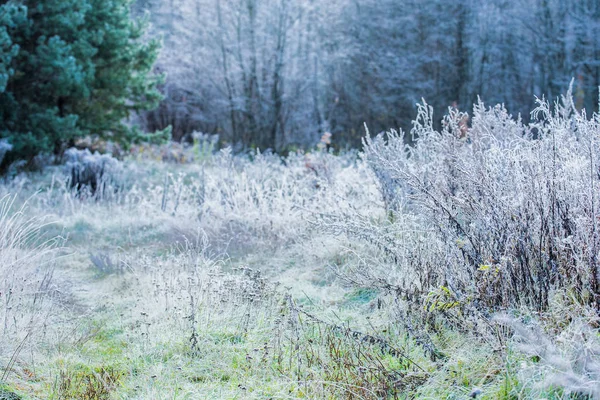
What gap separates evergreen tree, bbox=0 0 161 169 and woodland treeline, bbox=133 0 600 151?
343cm

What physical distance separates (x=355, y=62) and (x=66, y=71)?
7.84m

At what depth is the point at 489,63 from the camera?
1550cm

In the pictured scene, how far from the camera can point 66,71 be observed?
9.89 metres

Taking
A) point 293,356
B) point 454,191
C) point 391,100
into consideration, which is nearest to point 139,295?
point 293,356

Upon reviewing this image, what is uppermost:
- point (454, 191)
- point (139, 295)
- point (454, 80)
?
point (454, 80)

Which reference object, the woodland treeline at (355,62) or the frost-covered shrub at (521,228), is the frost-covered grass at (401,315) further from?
the woodland treeline at (355,62)

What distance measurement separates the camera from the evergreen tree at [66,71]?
9938 millimetres

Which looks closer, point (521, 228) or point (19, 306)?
point (521, 228)

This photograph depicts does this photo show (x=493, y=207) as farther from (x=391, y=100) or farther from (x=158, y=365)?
(x=391, y=100)

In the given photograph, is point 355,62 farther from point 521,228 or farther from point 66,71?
point 521,228

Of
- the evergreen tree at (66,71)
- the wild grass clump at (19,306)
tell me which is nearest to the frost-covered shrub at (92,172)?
the evergreen tree at (66,71)

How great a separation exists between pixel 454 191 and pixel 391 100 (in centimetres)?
1152

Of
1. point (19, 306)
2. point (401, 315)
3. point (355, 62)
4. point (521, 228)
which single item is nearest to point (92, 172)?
point (19, 306)

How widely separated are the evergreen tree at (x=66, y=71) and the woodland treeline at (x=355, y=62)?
3435 mm
